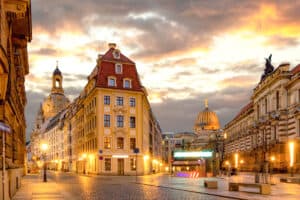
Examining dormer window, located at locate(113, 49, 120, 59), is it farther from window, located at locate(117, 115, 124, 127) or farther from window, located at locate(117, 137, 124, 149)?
window, located at locate(117, 137, 124, 149)

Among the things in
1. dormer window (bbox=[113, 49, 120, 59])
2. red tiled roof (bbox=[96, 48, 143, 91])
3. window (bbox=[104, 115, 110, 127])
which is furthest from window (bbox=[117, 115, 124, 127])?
dormer window (bbox=[113, 49, 120, 59])

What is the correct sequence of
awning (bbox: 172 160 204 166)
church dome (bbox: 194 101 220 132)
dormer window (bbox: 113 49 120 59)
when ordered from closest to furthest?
awning (bbox: 172 160 204 166) → dormer window (bbox: 113 49 120 59) → church dome (bbox: 194 101 220 132)

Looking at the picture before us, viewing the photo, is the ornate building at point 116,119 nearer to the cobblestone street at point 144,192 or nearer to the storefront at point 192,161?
the storefront at point 192,161

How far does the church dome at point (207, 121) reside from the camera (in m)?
182

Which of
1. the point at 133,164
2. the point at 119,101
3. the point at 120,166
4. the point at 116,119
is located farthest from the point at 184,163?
the point at 119,101

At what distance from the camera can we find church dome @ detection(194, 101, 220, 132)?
596 feet

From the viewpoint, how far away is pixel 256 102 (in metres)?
85.6

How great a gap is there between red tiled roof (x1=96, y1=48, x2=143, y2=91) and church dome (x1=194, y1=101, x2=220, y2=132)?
11534 centimetres

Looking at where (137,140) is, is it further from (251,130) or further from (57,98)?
(57,98)

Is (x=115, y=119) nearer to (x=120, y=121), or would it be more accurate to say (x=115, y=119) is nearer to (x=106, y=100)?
(x=120, y=121)

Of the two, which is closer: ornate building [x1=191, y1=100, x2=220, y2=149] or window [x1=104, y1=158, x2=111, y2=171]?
window [x1=104, y1=158, x2=111, y2=171]

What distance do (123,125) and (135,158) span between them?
541 centimetres

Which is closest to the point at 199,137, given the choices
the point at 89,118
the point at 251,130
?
the point at 251,130

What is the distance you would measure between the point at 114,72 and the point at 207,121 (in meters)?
119
